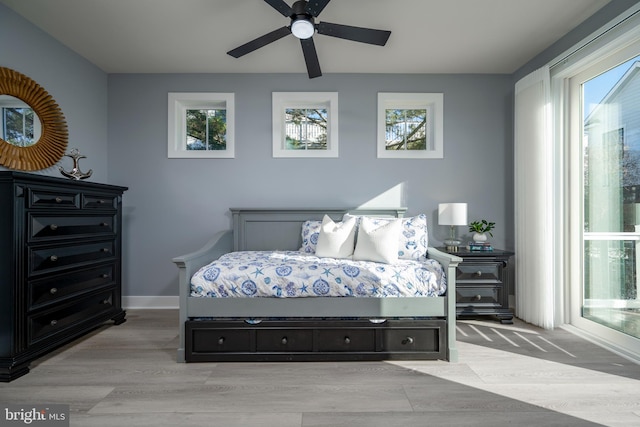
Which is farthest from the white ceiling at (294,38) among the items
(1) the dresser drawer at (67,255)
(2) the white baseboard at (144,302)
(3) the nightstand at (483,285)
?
(2) the white baseboard at (144,302)

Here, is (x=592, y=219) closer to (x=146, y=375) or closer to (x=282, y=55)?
(x=282, y=55)

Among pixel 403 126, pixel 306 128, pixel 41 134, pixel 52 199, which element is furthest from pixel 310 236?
pixel 41 134

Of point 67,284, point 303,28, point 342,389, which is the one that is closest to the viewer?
point 342,389

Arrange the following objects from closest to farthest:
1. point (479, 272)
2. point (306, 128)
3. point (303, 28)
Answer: point (303, 28) < point (479, 272) < point (306, 128)

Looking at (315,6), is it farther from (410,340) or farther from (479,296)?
(479,296)

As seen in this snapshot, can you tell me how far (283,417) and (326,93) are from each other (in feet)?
9.54

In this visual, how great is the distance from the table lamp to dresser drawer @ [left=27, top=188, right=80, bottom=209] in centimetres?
308

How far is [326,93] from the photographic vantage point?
3.38 metres

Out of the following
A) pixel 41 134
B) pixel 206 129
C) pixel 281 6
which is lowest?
pixel 41 134

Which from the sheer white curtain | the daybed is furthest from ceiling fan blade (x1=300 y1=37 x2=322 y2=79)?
the sheer white curtain

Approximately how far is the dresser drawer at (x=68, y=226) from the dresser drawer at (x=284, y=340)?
5.00ft

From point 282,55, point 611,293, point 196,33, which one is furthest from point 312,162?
point 611,293

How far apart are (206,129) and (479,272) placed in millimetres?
3128

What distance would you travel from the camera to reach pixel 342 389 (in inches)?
71.8
